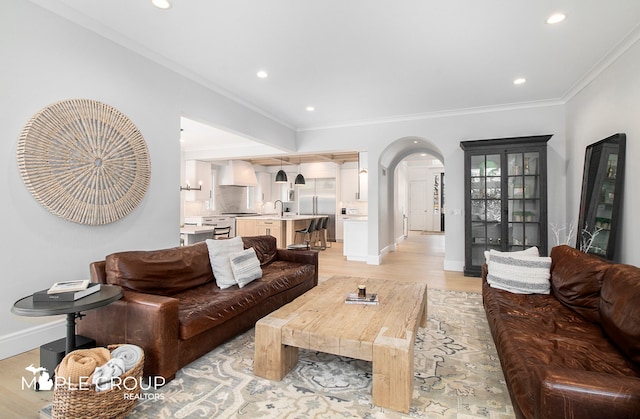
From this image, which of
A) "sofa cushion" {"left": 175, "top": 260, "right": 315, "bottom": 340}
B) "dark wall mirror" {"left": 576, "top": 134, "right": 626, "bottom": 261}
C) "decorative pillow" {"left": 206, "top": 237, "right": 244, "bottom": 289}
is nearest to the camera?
"sofa cushion" {"left": 175, "top": 260, "right": 315, "bottom": 340}

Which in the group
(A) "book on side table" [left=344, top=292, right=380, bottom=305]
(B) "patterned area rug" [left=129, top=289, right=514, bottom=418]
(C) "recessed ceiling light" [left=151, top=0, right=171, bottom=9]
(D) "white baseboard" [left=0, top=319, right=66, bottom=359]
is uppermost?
→ (C) "recessed ceiling light" [left=151, top=0, right=171, bottom=9]

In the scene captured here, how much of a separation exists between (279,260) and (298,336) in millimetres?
2314

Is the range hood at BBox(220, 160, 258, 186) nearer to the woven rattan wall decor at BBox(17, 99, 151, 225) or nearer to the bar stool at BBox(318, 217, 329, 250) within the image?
the bar stool at BBox(318, 217, 329, 250)

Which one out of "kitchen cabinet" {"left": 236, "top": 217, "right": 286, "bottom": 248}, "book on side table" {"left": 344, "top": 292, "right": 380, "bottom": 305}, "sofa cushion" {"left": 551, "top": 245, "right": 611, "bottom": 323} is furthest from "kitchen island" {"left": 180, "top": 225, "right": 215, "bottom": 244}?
"sofa cushion" {"left": 551, "top": 245, "right": 611, "bottom": 323}

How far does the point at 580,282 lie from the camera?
237 cm

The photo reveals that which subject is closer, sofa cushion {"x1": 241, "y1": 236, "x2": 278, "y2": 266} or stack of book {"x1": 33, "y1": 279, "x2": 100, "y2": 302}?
stack of book {"x1": 33, "y1": 279, "x2": 100, "y2": 302}

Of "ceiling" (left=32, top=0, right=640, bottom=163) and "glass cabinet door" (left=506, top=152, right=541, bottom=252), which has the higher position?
"ceiling" (left=32, top=0, right=640, bottom=163)

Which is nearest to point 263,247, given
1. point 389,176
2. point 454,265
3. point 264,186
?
point 454,265

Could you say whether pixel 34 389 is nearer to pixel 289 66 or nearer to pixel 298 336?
pixel 298 336

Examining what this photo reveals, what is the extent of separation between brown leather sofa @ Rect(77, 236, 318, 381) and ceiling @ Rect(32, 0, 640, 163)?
2067mm

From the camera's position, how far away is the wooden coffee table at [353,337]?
5.84 ft

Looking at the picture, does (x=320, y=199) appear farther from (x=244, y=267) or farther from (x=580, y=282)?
(x=580, y=282)

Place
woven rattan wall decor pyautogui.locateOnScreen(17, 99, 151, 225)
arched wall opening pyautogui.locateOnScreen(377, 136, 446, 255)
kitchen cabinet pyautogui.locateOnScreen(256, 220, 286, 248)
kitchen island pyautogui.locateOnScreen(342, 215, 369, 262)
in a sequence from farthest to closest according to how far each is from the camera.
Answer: kitchen cabinet pyautogui.locateOnScreen(256, 220, 286, 248), kitchen island pyautogui.locateOnScreen(342, 215, 369, 262), arched wall opening pyautogui.locateOnScreen(377, 136, 446, 255), woven rattan wall decor pyautogui.locateOnScreen(17, 99, 151, 225)

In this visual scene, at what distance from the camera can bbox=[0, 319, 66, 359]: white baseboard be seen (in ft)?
7.80
